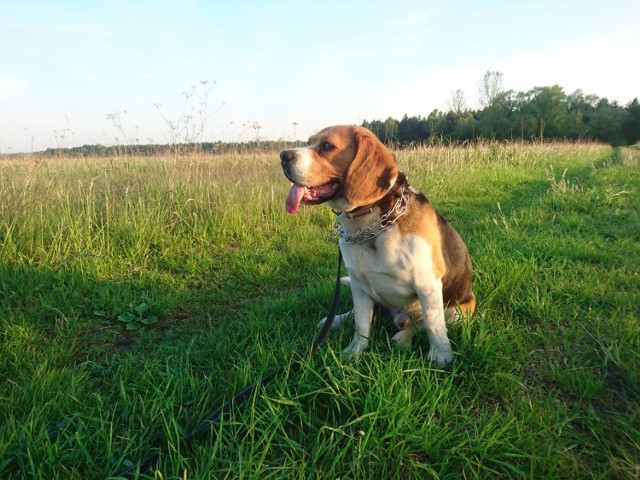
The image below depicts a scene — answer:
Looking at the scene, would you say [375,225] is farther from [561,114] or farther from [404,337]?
[561,114]

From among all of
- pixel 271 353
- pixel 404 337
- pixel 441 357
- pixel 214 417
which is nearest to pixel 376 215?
pixel 404 337

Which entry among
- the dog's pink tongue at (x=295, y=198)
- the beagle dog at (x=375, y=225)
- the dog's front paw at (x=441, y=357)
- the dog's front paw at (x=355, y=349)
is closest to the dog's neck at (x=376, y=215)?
the beagle dog at (x=375, y=225)

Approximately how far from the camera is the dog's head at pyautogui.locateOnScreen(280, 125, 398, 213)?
7.94ft

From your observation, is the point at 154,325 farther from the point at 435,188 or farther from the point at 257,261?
the point at 435,188

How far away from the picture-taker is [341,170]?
8.28ft

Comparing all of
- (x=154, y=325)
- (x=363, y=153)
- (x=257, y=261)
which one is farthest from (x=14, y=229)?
(x=363, y=153)

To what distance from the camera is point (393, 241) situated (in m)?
2.38

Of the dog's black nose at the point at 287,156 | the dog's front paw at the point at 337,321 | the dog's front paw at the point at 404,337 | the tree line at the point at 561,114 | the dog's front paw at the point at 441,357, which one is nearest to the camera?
the dog's front paw at the point at 441,357

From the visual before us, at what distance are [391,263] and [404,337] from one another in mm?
627

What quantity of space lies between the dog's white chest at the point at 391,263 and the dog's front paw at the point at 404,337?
248 mm

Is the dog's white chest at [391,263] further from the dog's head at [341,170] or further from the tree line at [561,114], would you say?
the tree line at [561,114]

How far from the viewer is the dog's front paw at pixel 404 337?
260 cm

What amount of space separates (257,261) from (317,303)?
4.76 feet

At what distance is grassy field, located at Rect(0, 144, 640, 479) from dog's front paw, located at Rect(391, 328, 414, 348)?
98 millimetres
